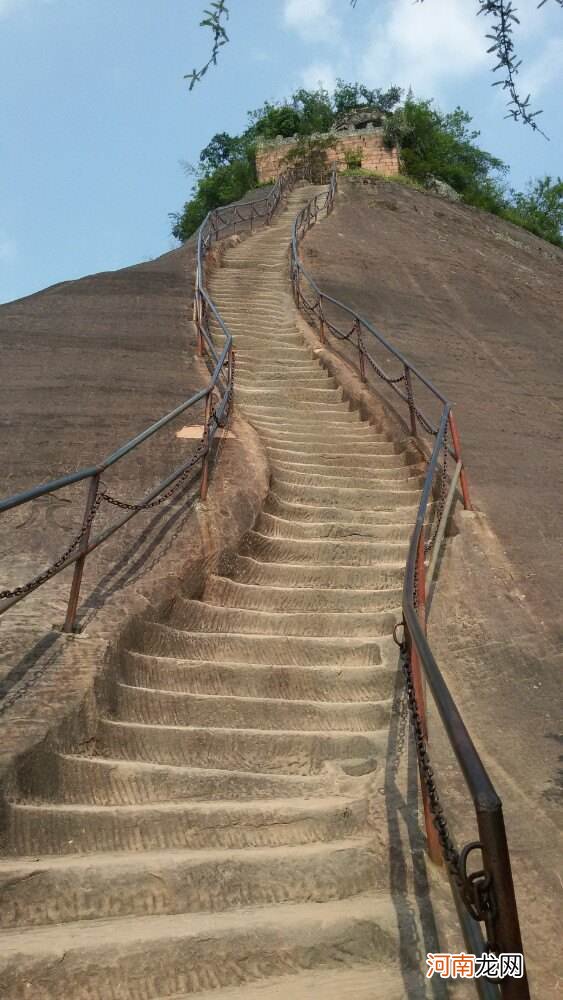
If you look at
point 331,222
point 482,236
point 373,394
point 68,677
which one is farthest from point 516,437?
point 482,236

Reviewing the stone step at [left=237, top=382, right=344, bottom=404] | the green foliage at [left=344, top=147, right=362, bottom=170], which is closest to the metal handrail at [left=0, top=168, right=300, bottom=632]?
the stone step at [left=237, top=382, right=344, bottom=404]

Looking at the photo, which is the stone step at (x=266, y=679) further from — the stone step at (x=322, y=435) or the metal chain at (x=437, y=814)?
the stone step at (x=322, y=435)

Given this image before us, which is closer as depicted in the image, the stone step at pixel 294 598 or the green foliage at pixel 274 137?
the stone step at pixel 294 598

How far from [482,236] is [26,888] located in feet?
71.2

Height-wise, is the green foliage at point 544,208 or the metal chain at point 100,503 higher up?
the green foliage at point 544,208

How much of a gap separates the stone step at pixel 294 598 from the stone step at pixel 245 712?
1.09 m

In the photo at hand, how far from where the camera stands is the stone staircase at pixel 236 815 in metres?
2.35

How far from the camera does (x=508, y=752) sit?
12.1ft

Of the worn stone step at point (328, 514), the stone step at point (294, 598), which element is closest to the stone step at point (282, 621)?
the stone step at point (294, 598)

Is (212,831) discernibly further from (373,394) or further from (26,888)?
(373,394)

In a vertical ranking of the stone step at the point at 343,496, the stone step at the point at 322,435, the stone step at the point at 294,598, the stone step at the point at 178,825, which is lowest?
the stone step at the point at 178,825

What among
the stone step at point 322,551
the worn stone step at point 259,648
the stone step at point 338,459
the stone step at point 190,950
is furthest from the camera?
the stone step at point 338,459

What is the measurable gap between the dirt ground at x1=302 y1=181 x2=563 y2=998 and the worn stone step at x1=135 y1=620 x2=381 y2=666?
55 cm

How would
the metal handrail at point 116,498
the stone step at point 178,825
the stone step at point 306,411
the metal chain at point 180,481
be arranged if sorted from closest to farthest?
the stone step at point 178,825 < the metal handrail at point 116,498 < the metal chain at point 180,481 < the stone step at point 306,411
